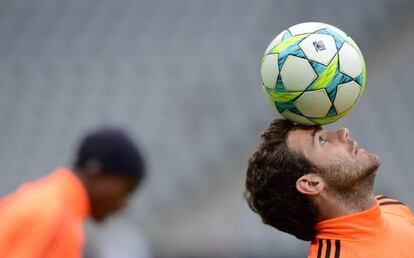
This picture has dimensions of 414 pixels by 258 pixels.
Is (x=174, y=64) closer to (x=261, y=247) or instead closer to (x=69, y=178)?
(x=261, y=247)

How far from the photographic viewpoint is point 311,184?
3777 mm

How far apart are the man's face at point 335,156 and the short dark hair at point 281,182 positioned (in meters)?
0.05

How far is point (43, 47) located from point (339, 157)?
718 centimetres

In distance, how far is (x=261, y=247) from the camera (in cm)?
856

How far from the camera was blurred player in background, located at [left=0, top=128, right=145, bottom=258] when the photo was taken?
421 cm

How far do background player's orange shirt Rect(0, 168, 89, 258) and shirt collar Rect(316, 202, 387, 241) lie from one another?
1.48 metres

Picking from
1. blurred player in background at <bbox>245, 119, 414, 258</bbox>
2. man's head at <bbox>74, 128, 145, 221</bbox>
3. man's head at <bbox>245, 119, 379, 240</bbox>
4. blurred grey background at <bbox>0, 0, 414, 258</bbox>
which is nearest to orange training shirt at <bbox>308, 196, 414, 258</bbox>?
blurred player in background at <bbox>245, 119, 414, 258</bbox>

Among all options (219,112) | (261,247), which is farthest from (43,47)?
(261,247)

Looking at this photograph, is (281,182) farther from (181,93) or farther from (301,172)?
(181,93)

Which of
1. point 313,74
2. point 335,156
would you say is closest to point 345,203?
point 335,156

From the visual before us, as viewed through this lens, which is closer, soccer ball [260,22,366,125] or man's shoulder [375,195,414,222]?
soccer ball [260,22,366,125]

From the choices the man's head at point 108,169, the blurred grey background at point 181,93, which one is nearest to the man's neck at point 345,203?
the man's head at point 108,169

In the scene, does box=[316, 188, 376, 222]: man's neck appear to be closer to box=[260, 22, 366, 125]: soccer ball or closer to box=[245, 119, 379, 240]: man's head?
box=[245, 119, 379, 240]: man's head

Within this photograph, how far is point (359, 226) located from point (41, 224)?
171cm
